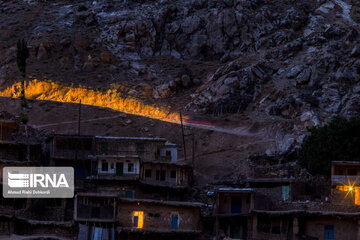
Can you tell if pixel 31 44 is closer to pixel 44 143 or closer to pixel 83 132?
pixel 83 132

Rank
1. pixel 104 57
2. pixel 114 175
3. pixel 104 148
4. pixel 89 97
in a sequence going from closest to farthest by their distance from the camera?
pixel 114 175 < pixel 104 148 < pixel 89 97 < pixel 104 57

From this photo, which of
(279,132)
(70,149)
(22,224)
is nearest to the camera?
(22,224)

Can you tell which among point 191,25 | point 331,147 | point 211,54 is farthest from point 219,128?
point 191,25

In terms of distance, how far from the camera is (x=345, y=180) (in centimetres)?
5853

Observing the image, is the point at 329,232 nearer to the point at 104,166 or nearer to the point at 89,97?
the point at 104,166

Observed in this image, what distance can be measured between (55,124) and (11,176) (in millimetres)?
29546

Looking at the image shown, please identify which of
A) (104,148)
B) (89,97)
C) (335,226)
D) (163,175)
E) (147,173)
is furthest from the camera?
(89,97)

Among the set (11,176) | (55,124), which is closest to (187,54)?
(55,124)

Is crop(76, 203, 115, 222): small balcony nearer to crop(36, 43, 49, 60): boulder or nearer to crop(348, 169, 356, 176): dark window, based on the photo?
crop(348, 169, 356, 176): dark window

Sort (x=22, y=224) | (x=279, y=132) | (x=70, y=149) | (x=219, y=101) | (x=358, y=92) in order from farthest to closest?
(x=219, y=101)
(x=358, y=92)
(x=279, y=132)
(x=70, y=149)
(x=22, y=224)

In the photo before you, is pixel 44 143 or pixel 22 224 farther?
pixel 44 143

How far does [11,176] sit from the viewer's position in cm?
6206


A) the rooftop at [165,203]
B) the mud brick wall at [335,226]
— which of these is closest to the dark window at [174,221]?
the rooftop at [165,203]

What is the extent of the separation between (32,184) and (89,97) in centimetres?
4056
